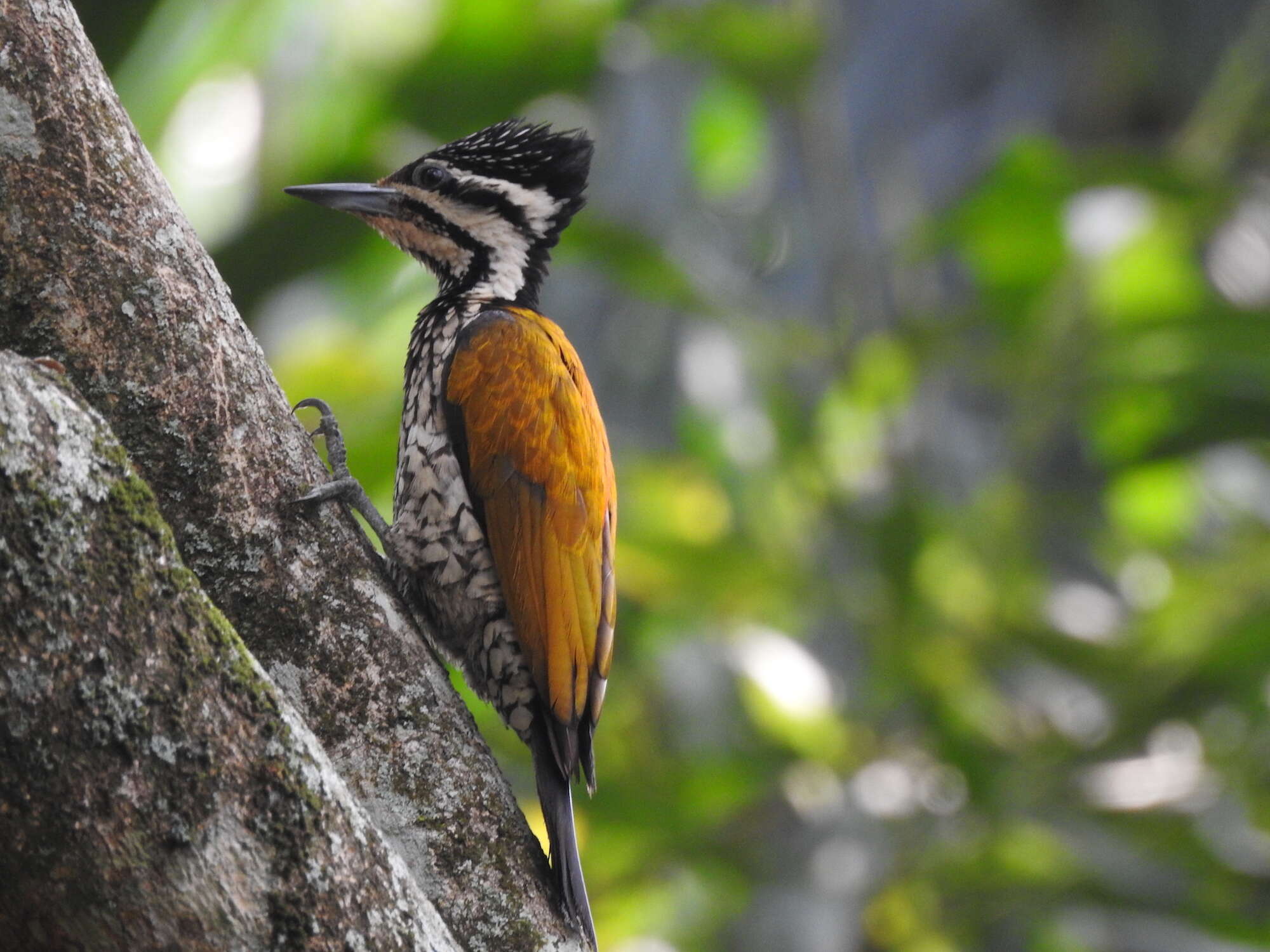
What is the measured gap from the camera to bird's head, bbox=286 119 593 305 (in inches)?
141

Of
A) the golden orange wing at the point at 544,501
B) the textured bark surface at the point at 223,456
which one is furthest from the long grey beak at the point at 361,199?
the textured bark surface at the point at 223,456

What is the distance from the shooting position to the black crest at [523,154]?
3568mm

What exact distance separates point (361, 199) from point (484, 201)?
32cm

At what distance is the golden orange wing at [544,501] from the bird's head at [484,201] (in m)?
0.45

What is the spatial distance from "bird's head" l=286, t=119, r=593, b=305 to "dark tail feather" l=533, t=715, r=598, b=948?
48.9 inches

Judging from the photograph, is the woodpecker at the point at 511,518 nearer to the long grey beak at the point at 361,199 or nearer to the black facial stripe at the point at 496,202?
the long grey beak at the point at 361,199

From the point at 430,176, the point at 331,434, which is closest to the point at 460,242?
the point at 430,176

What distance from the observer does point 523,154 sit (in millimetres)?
3566

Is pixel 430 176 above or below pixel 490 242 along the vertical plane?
above

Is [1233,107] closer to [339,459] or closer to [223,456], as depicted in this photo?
[339,459]

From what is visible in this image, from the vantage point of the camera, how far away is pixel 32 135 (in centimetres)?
Answer: 191

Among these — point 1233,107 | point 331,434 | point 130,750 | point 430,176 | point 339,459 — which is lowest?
point 130,750

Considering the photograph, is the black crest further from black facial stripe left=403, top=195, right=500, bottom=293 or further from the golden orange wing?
the golden orange wing

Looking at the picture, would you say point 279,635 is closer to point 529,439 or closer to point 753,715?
point 529,439
